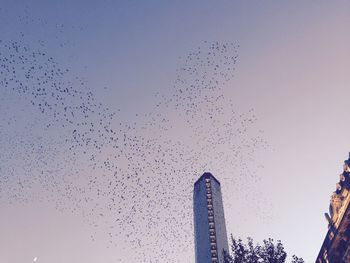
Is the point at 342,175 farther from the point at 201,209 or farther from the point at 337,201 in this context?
the point at 201,209

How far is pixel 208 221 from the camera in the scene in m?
140

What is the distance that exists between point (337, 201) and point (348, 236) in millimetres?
2605

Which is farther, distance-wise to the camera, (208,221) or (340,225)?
(208,221)

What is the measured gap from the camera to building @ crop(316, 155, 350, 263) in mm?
24156

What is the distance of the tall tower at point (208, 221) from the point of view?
428ft

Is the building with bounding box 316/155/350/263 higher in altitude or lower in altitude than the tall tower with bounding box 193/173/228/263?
lower

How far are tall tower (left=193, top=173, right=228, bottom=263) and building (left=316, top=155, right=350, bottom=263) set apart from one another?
10626 cm

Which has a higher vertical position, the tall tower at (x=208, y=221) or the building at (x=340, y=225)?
the tall tower at (x=208, y=221)

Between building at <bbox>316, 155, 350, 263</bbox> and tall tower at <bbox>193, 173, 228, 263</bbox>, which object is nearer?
building at <bbox>316, 155, 350, 263</bbox>

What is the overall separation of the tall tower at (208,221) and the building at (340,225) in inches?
4184

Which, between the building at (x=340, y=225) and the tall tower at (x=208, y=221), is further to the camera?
the tall tower at (x=208, y=221)

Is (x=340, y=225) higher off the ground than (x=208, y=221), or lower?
lower

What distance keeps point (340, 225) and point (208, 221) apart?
119 m

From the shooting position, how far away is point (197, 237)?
140500 millimetres
